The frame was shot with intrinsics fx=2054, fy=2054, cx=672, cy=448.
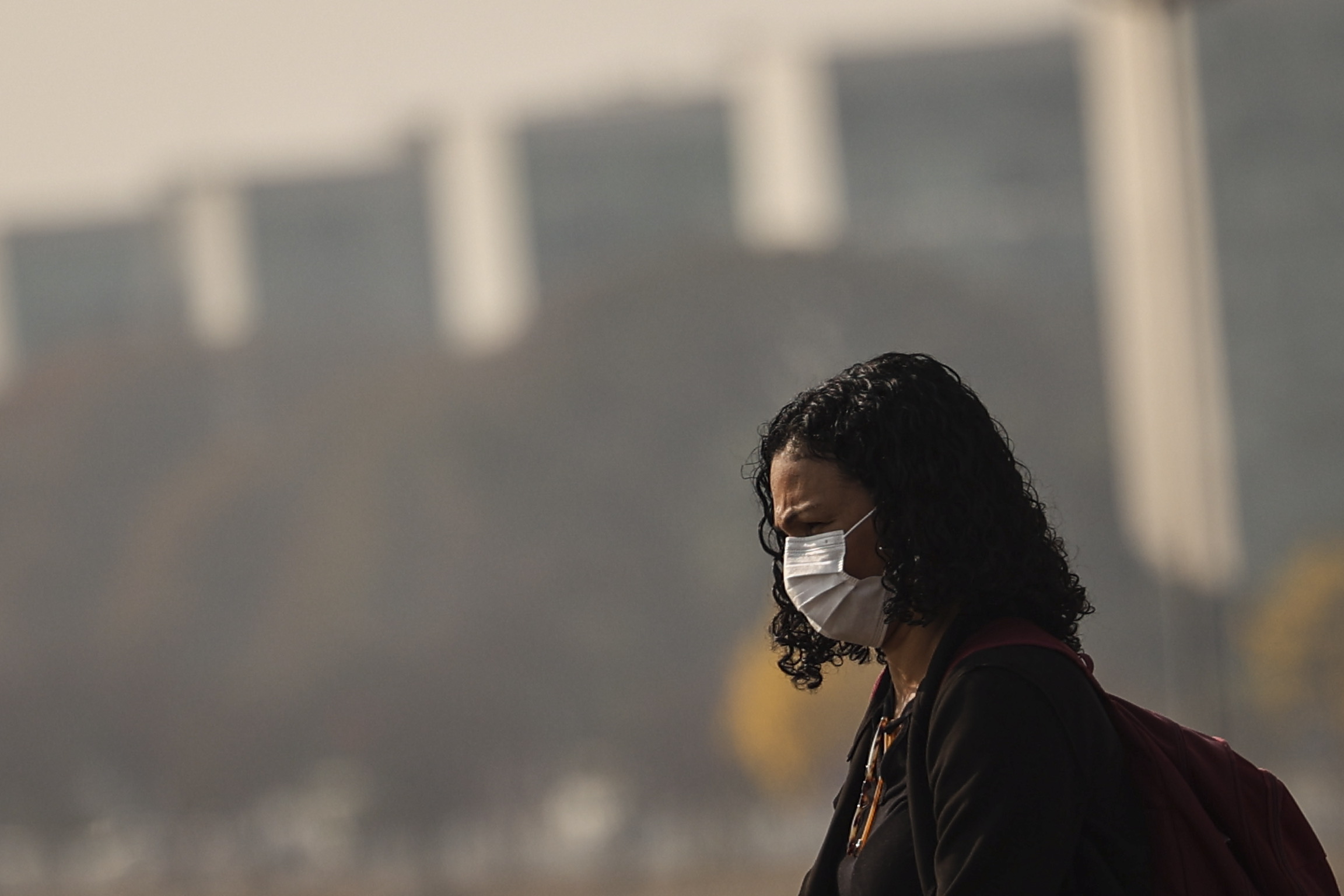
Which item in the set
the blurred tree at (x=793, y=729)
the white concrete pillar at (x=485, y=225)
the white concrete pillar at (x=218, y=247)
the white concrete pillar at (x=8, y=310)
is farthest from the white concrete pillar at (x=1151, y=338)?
the white concrete pillar at (x=8, y=310)

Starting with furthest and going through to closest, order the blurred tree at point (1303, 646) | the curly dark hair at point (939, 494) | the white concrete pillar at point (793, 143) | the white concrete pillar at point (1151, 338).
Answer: the white concrete pillar at point (793, 143), the white concrete pillar at point (1151, 338), the blurred tree at point (1303, 646), the curly dark hair at point (939, 494)

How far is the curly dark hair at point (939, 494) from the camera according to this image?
6.56ft

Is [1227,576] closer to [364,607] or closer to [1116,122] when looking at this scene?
[1116,122]

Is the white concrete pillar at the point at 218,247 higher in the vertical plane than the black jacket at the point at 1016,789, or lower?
higher

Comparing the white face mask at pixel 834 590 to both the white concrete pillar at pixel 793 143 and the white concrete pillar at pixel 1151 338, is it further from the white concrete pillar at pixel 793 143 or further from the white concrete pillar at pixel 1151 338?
the white concrete pillar at pixel 793 143

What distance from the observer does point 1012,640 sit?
1923 mm

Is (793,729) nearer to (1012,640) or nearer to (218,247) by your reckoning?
(1012,640)

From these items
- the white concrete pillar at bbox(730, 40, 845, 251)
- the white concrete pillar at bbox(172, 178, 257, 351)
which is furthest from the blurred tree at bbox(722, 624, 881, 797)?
the white concrete pillar at bbox(172, 178, 257, 351)

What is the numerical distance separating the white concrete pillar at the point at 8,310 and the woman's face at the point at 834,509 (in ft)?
231

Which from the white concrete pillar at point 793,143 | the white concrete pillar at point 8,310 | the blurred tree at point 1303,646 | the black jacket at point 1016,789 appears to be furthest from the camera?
the white concrete pillar at point 8,310

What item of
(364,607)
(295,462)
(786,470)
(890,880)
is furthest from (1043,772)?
(295,462)

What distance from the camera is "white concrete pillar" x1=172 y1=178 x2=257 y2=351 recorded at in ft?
232

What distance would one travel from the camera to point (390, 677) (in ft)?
148

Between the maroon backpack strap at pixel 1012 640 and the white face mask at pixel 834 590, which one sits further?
the white face mask at pixel 834 590
